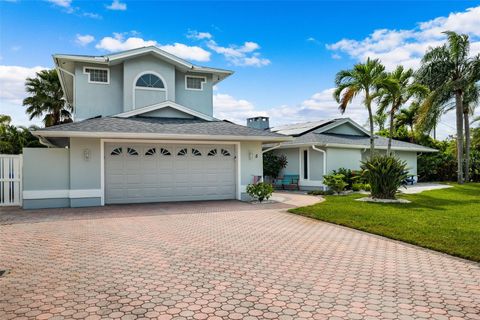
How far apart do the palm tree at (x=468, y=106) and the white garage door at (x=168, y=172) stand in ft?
55.1

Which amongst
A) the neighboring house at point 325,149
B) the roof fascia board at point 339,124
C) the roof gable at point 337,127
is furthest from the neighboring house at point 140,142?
the roof fascia board at point 339,124

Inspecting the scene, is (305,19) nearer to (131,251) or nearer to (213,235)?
(213,235)

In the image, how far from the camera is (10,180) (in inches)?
494

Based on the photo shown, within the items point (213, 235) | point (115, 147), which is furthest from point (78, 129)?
point (213, 235)

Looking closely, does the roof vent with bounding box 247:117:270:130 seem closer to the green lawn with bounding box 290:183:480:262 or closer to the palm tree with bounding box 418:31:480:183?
the palm tree with bounding box 418:31:480:183

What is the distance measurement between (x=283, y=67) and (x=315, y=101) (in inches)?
447

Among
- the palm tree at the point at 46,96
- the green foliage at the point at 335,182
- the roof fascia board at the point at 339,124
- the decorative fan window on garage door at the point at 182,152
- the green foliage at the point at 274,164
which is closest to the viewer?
the decorative fan window on garage door at the point at 182,152

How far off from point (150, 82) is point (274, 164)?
28.1ft

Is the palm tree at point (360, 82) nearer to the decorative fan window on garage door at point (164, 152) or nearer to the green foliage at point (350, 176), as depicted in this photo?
the green foliage at point (350, 176)

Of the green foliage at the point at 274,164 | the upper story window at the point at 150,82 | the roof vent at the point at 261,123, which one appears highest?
the upper story window at the point at 150,82

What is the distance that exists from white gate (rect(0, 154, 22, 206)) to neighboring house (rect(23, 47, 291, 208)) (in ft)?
3.99

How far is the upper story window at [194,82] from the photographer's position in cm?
1841

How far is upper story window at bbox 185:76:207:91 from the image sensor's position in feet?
60.4

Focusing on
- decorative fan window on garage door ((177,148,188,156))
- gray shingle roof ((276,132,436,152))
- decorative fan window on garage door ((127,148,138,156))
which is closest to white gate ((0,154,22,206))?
decorative fan window on garage door ((127,148,138,156))
